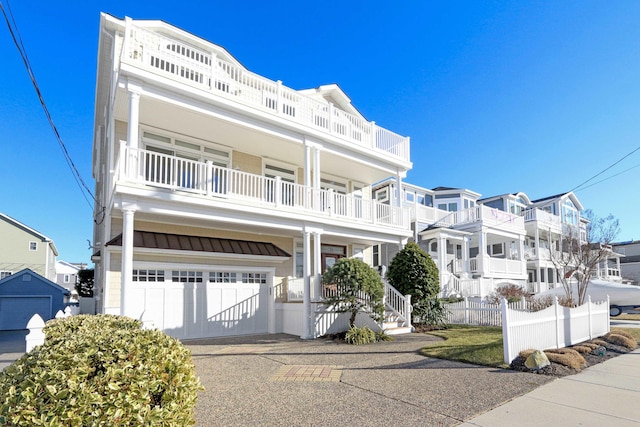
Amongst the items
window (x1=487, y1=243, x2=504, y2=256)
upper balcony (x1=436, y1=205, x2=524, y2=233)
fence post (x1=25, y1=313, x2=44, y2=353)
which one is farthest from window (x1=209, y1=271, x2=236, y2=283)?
window (x1=487, y1=243, x2=504, y2=256)

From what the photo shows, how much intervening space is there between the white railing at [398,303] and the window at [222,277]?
Result: 16.9 feet

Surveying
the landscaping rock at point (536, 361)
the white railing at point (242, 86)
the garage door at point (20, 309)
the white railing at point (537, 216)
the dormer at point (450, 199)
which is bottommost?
the garage door at point (20, 309)

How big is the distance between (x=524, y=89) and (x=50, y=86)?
16.9 metres

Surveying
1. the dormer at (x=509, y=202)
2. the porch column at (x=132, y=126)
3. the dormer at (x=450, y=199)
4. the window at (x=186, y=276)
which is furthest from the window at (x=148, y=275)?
the dormer at (x=509, y=202)

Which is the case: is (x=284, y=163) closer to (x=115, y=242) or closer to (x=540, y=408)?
(x=115, y=242)

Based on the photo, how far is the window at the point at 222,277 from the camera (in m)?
12.5

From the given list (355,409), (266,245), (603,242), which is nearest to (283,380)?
(355,409)

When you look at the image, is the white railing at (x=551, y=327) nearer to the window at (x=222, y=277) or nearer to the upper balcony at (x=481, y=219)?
the window at (x=222, y=277)

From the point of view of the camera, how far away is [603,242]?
23.0m

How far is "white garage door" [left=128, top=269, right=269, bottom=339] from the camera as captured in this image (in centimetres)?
1120

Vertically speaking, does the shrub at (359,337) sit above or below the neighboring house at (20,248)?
below

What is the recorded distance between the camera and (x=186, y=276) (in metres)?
12.0

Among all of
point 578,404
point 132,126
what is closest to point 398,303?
point 578,404

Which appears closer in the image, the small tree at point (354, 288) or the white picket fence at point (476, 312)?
the small tree at point (354, 288)
